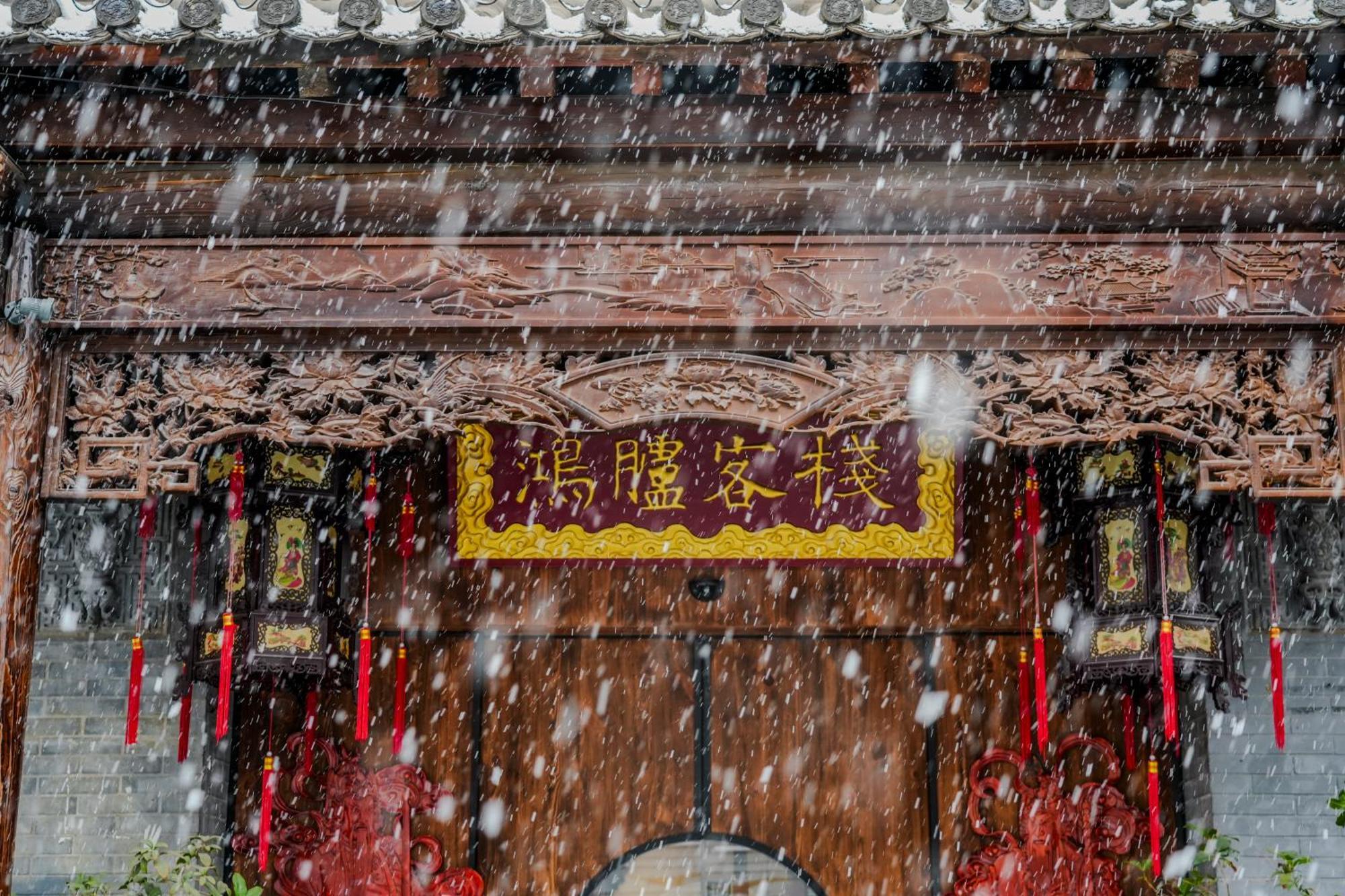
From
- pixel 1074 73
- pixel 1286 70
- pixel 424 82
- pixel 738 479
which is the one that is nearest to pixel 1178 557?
pixel 738 479

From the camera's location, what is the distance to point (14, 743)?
4.57m


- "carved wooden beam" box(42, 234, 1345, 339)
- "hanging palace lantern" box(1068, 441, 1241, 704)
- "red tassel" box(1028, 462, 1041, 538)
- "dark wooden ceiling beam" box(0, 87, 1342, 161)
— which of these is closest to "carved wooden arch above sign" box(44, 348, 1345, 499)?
"carved wooden beam" box(42, 234, 1345, 339)

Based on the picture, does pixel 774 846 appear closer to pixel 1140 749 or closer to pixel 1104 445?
pixel 1140 749

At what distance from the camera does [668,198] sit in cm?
477

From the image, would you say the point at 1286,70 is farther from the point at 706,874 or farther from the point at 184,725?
the point at 706,874

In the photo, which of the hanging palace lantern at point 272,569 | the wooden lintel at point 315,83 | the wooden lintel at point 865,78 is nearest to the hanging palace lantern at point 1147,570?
the wooden lintel at point 865,78

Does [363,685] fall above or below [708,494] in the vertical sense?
below

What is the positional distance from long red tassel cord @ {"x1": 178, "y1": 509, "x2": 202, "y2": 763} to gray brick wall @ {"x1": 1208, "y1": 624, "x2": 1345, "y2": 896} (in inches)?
161

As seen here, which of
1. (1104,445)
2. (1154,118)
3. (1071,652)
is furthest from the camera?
(1071,652)

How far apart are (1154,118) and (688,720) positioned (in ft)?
10.1

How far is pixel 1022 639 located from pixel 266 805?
10.3ft

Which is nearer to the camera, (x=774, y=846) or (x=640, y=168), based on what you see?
(x=640, y=168)

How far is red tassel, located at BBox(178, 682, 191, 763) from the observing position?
5.79 meters

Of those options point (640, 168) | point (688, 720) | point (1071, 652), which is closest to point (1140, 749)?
point (1071, 652)
